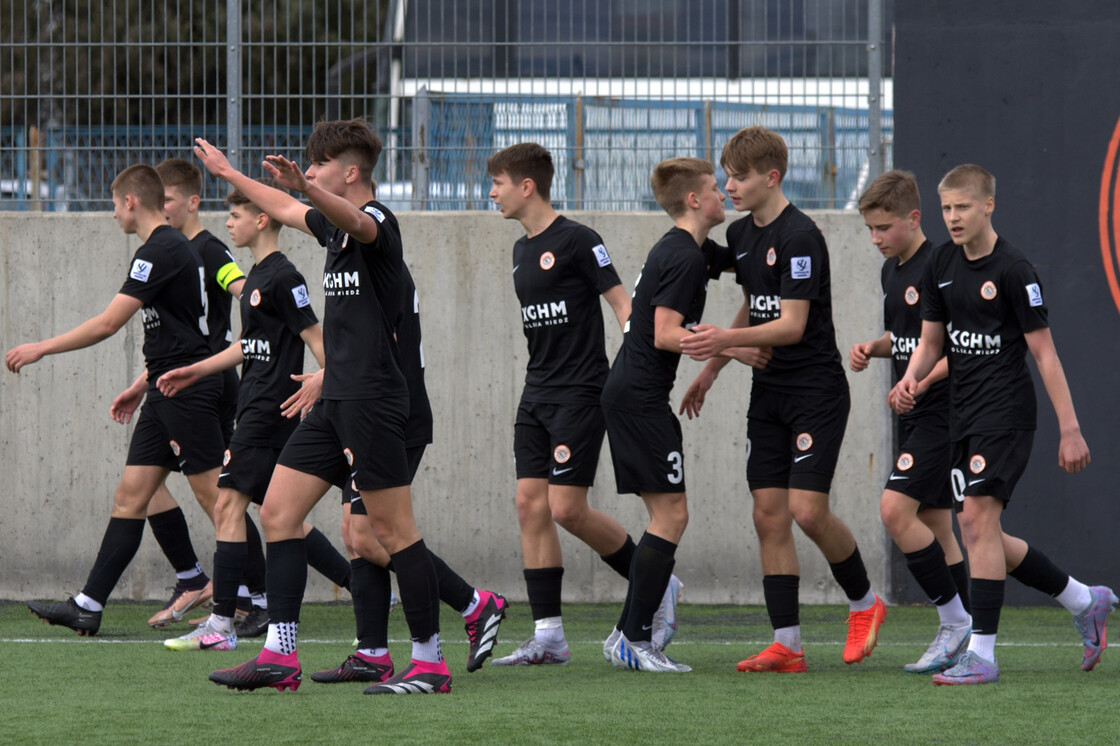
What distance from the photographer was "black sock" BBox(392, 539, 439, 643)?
4.76m

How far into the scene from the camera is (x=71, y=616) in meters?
6.51

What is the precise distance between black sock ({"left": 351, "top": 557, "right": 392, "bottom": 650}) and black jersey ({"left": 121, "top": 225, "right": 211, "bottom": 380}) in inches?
78.7

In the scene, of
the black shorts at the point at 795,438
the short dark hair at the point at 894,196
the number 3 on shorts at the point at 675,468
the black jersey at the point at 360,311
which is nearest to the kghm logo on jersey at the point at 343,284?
the black jersey at the point at 360,311

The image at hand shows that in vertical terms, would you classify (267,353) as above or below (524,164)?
below

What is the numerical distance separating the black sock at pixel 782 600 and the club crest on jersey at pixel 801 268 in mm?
1141

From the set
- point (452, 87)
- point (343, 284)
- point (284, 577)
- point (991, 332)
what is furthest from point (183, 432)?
point (991, 332)

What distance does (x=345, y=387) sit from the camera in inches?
184

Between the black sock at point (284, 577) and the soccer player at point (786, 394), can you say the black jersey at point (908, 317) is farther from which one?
the black sock at point (284, 577)

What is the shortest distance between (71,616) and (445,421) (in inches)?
99.3

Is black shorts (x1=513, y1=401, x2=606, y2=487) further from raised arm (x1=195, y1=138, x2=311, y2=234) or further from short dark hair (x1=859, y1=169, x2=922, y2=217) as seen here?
raised arm (x1=195, y1=138, x2=311, y2=234)

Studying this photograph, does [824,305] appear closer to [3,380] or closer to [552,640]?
[552,640]

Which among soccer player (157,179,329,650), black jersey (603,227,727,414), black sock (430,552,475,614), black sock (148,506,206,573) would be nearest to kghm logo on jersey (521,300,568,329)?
black jersey (603,227,727,414)

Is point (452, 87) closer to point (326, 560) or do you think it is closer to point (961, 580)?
point (326, 560)

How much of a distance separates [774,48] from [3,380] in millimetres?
4817
